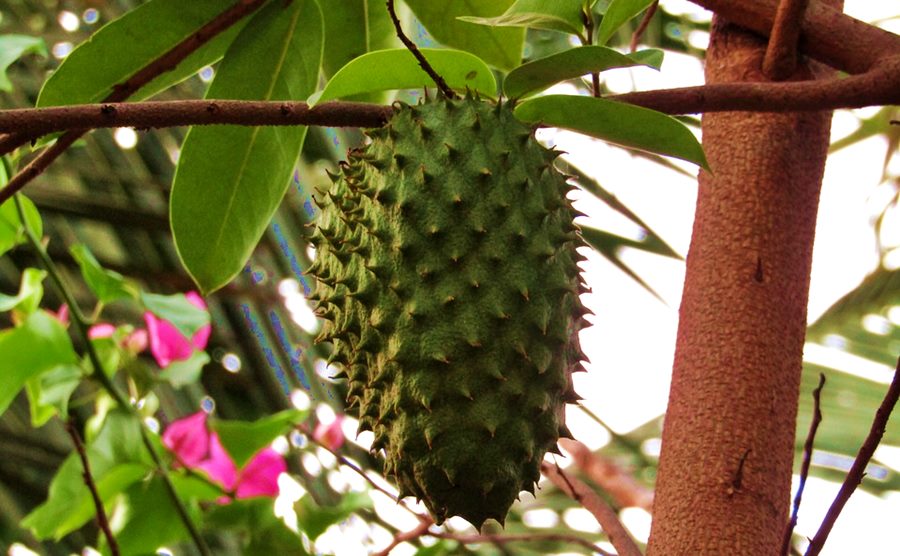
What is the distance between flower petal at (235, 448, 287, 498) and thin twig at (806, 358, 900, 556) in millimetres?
1004

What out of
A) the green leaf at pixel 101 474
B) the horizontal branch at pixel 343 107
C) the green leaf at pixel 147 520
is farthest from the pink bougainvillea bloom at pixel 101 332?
the horizontal branch at pixel 343 107

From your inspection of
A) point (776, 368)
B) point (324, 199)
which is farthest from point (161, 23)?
point (776, 368)

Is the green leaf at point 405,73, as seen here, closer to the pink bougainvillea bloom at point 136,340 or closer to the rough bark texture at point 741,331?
the rough bark texture at point 741,331

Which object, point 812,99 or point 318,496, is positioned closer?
point 812,99

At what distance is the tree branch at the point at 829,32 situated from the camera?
1.11 meters

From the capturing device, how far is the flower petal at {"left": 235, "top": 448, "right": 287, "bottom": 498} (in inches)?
69.0

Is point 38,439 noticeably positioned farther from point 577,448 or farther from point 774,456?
point 774,456

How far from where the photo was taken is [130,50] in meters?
1.29

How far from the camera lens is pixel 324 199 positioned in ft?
3.98

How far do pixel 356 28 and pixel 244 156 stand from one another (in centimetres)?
24

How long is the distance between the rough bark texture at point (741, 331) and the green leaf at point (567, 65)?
0.94 ft

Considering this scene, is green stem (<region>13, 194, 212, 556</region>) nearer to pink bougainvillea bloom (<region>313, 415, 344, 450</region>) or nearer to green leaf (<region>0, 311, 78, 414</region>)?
A: green leaf (<region>0, 311, 78, 414</region>)

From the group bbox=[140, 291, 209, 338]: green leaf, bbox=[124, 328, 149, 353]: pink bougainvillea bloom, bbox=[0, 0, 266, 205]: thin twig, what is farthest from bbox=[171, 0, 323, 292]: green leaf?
bbox=[124, 328, 149, 353]: pink bougainvillea bloom

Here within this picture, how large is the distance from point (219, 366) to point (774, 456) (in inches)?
62.5
